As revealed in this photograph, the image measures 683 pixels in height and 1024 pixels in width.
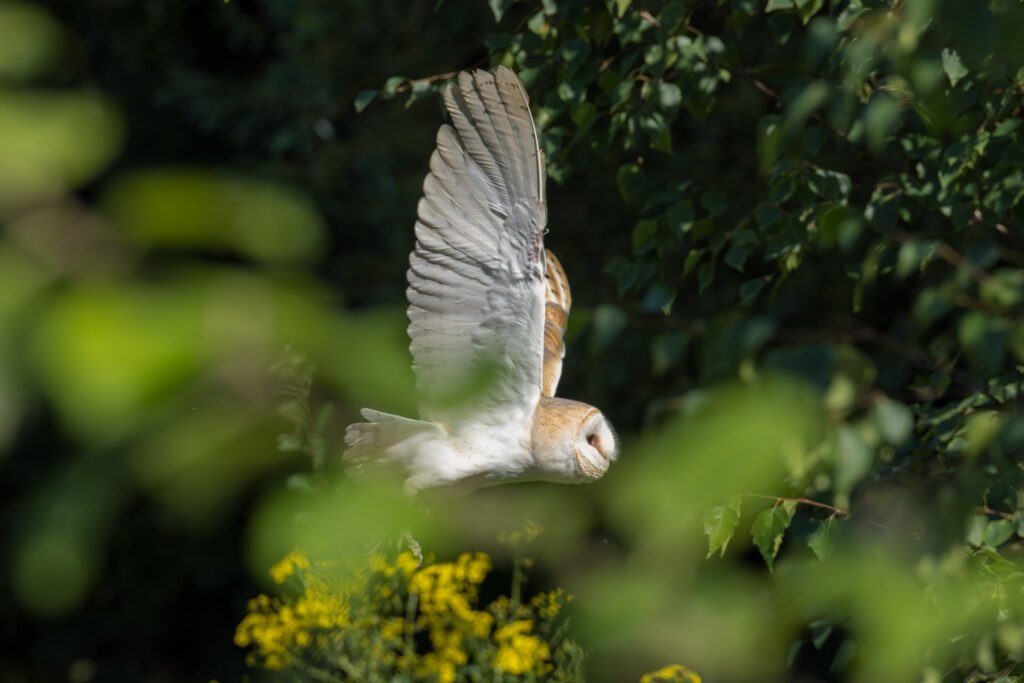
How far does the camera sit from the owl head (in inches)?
80.7

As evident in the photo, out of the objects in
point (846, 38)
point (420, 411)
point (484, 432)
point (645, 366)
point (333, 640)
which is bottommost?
point (333, 640)

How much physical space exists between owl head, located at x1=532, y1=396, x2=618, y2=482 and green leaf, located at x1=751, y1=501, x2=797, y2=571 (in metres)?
0.28

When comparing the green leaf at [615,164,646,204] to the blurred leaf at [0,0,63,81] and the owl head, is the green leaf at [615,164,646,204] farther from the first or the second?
the blurred leaf at [0,0,63,81]

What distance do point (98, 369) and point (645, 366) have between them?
3.11m

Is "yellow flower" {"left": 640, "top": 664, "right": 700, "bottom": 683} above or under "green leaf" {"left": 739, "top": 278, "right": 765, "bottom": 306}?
under

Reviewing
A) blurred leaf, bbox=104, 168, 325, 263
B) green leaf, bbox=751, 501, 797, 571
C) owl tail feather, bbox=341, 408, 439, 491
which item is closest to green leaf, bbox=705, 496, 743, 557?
green leaf, bbox=751, 501, 797, 571

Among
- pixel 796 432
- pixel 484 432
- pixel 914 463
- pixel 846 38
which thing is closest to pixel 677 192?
pixel 846 38

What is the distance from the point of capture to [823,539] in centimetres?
222

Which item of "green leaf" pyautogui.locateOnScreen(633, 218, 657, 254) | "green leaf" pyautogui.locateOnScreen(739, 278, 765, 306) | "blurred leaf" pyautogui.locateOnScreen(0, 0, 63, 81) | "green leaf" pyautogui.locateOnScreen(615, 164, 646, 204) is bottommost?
"green leaf" pyautogui.locateOnScreen(739, 278, 765, 306)

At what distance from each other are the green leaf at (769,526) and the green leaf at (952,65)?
2.58ft

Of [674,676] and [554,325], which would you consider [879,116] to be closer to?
[554,325]

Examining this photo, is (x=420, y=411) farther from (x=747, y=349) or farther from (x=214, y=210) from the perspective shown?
(x=747, y=349)

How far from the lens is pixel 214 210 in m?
0.49

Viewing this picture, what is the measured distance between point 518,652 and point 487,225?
4.17 feet
